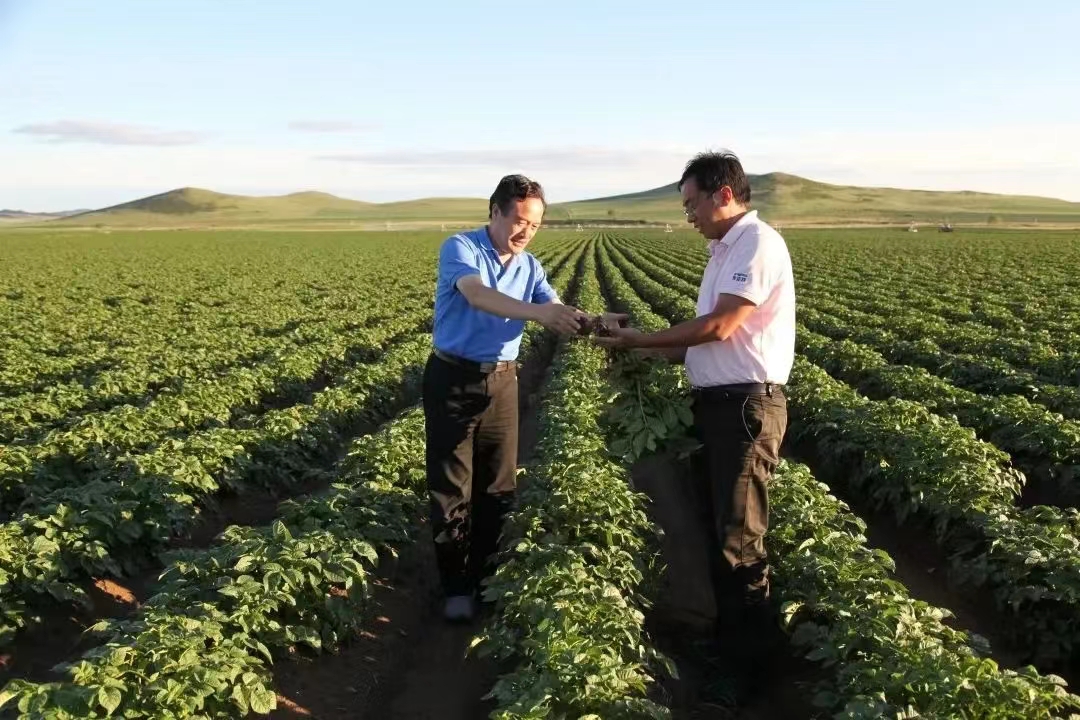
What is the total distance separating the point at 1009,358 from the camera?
1318 cm

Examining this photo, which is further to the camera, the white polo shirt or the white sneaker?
the white sneaker

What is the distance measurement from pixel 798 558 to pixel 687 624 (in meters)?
1.15

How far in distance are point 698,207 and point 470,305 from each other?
155 centimetres

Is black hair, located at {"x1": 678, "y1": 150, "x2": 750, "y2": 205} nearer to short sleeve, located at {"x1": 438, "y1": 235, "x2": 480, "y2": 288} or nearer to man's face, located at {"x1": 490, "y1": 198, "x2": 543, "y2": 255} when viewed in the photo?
man's face, located at {"x1": 490, "y1": 198, "x2": 543, "y2": 255}

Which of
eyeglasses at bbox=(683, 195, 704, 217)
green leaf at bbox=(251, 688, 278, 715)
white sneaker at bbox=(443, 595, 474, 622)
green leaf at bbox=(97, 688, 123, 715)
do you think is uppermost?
eyeglasses at bbox=(683, 195, 704, 217)

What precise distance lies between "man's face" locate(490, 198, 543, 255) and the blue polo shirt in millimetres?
127

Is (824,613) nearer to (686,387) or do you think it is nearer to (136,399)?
(686,387)

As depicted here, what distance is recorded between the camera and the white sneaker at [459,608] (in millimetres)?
5688

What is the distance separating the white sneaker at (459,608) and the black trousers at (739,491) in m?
1.91

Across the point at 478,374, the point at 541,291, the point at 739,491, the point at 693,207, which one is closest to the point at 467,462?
the point at 478,374

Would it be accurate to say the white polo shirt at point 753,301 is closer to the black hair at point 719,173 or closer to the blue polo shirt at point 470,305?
the black hair at point 719,173

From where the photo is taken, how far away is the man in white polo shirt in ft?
13.4

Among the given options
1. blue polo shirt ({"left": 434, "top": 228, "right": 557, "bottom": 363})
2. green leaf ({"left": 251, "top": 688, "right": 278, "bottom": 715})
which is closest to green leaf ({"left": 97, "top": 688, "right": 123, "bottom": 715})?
green leaf ({"left": 251, "top": 688, "right": 278, "bottom": 715})

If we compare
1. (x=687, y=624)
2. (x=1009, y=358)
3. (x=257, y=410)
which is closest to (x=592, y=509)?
(x=687, y=624)
